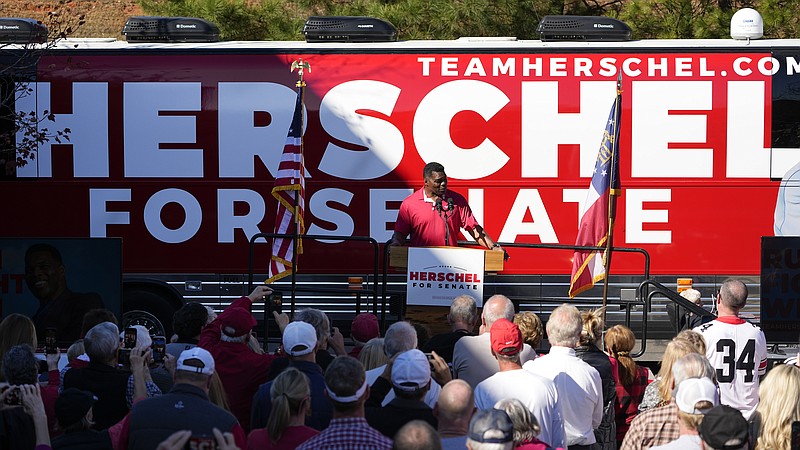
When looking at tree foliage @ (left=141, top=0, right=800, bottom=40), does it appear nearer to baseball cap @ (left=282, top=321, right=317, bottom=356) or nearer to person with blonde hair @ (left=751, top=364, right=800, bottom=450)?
baseball cap @ (left=282, top=321, right=317, bottom=356)

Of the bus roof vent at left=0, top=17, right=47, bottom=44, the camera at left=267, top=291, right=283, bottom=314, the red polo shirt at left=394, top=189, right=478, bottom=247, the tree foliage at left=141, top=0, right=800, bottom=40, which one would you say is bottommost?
the camera at left=267, top=291, right=283, bottom=314

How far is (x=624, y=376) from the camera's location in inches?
320

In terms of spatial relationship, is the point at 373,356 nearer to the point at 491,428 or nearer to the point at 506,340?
the point at 506,340

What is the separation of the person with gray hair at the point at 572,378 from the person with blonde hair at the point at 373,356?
87 cm

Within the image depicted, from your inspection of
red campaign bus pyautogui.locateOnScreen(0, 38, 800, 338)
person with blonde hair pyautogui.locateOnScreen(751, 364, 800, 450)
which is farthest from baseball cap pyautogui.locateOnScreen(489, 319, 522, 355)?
red campaign bus pyautogui.locateOnScreen(0, 38, 800, 338)

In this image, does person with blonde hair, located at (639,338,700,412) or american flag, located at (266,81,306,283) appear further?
american flag, located at (266,81,306,283)

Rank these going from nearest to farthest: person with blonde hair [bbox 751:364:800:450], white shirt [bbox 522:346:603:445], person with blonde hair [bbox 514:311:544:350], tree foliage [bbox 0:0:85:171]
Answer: person with blonde hair [bbox 751:364:800:450], white shirt [bbox 522:346:603:445], person with blonde hair [bbox 514:311:544:350], tree foliage [bbox 0:0:85:171]

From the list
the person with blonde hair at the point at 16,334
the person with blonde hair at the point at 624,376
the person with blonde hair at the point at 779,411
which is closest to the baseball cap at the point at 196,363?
the person with blonde hair at the point at 16,334

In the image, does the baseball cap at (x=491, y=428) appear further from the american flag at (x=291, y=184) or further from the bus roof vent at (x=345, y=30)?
the bus roof vent at (x=345, y=30)

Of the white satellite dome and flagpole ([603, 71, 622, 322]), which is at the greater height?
the white satellite dome

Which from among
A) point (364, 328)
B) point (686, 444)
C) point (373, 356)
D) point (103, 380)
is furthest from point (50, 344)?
point (686, 444)

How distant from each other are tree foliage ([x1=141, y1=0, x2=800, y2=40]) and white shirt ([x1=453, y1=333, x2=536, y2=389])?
31.2 feet

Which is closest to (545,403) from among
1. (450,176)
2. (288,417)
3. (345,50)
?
(288,417)

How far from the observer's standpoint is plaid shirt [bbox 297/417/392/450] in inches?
217
